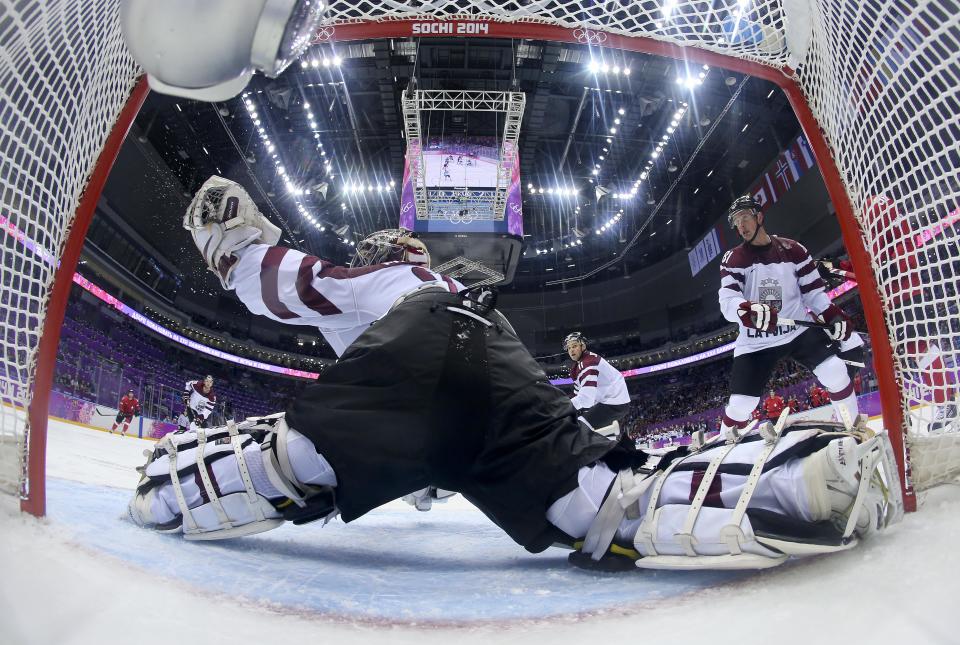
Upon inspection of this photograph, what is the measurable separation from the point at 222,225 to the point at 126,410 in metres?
10.6

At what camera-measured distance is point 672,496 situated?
→ 98cm

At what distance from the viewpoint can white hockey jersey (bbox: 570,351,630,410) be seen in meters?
5.78

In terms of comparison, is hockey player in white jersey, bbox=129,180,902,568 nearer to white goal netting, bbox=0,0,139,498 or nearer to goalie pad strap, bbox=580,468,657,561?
goalie pad strap, bbox=580,468,657,561

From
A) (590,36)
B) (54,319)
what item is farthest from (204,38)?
(590,36)

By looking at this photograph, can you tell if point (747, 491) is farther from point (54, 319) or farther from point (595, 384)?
point (595, 384)

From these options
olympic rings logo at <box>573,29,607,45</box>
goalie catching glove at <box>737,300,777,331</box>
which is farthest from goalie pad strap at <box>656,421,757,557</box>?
goalie catching glove at <box>737,300,777,331</box>

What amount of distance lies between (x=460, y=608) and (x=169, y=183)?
699 inches

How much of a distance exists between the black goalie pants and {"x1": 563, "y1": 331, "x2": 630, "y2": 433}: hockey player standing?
15.4 feet

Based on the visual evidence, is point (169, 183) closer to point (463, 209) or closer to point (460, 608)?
point (463, 209)

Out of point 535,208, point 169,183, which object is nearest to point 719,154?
point 535,208

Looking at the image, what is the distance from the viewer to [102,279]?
49.5 feet

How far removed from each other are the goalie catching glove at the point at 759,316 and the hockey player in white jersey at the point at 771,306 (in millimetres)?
73

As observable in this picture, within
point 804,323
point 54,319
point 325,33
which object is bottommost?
point 54,319

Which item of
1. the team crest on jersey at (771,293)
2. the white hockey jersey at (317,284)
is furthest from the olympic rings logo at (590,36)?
the team crest on jersey at (771,293)
